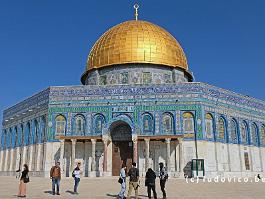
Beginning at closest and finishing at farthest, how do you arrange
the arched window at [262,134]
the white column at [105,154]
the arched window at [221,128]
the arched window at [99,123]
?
the white column at [105,154]
the arched window at [99,123]
the arched window at [221,128]
the arched window at [262,134]

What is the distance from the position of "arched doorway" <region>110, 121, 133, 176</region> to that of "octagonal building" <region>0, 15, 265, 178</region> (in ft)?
0.23

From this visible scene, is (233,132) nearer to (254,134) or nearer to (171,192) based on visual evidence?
(254,134)

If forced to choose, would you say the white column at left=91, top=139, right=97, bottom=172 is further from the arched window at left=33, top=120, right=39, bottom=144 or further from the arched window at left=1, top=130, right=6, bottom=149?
the arched window at left=1, top=130, right=6, bottom=149

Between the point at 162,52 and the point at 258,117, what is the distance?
9.92 meters

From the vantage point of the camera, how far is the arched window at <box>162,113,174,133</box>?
22359 millimetres

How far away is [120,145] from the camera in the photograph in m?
22.9

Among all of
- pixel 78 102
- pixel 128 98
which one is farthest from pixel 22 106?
pixel 128 98

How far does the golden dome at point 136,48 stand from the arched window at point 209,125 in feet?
Result: 20.2

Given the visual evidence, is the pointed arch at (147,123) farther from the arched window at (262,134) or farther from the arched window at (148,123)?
the arched window at (262,134)

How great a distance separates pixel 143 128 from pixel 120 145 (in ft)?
7.10

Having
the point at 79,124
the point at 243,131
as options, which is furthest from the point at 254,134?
the point at 79,124

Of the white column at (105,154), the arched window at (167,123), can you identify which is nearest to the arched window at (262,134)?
the arched window at (167,123)

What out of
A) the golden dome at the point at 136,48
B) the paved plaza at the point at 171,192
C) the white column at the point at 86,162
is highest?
the golden dome at the point at 136,48

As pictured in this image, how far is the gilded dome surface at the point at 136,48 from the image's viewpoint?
86.9ft
